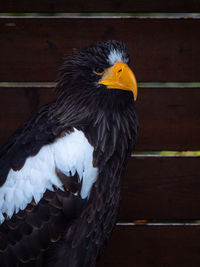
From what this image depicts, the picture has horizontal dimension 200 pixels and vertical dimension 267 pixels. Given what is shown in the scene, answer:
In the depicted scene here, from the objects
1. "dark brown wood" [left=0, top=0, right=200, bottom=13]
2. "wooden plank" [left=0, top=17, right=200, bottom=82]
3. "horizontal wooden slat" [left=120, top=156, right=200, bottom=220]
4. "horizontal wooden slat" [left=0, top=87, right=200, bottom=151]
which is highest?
"dark brown wood" [left=0, top=0, right=200, bottom=13]

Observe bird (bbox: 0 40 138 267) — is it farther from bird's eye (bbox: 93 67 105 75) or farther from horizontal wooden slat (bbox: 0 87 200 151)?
horizontal wooden slat (bbox: 0 87 200 151)

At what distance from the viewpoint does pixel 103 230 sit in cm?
156

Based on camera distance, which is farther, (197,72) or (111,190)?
(197,72)

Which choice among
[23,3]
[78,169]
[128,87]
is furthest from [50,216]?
[23,3]

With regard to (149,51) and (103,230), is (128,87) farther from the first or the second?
(103,230)

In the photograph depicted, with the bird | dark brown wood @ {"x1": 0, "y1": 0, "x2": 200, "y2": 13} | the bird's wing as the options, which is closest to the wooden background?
dark brown wood @ {"x1": 0, "y1": 0, "x2": 200, "y2": 13}

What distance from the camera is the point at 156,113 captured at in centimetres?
182

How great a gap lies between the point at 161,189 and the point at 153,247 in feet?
1.01

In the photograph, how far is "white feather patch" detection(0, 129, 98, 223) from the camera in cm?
138


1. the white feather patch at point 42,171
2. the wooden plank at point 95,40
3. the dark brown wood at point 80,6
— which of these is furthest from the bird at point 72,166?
the dark brown wood at point 80,6

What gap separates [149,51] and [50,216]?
91cm

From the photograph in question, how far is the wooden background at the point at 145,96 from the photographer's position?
1.76 m

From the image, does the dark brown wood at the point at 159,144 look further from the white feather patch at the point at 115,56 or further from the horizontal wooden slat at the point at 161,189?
the white feather patch at the point at 115,56

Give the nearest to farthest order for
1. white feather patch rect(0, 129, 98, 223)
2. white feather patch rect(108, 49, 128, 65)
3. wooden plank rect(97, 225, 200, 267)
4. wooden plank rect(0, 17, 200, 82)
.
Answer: white feather patch rect(0, 129, 98, 223) → white feather patch rect(108, 49, 128, 65) → wooden plank rect(0, 17, 200, 82) → wooden plank rect(97, 225, 200, 267)
